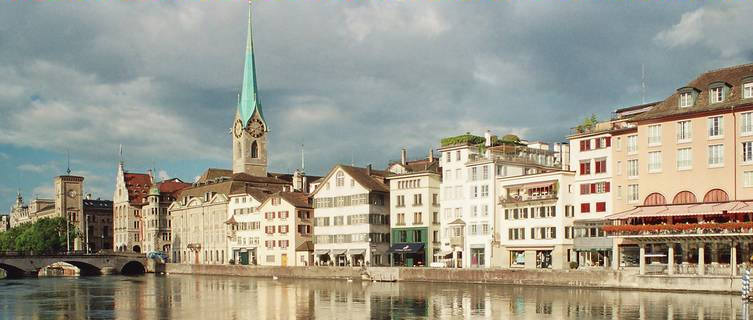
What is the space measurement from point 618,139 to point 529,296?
1995 centimetres

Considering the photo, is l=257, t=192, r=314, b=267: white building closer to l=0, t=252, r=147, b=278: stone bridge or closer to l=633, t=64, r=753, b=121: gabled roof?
l=0, t=252, r=147, b=278: stone bridge

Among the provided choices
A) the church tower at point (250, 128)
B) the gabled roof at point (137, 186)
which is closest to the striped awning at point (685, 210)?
the church tower at point (250, 128)

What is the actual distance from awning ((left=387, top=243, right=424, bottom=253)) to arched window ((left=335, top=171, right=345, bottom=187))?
1178 centimetres

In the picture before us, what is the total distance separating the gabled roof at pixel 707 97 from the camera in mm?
76250

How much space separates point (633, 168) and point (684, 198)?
6.33 meters

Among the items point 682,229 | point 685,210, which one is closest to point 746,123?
point 685,210

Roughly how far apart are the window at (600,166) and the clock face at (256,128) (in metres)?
104

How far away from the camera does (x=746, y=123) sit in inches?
2965

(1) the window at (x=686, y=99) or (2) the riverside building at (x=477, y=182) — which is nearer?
(1) the window at (x=686, y=99)

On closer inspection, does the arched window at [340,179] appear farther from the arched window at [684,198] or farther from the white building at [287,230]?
the arched window at [684,198]

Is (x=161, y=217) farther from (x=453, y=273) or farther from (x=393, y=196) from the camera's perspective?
(x=453, y=273)

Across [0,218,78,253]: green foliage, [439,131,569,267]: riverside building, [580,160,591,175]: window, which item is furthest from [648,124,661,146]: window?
[0,218,78,253]: green foliage

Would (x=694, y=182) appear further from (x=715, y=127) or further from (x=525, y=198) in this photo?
(x=525, y=198)

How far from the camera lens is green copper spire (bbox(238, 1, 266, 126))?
7165 inches
